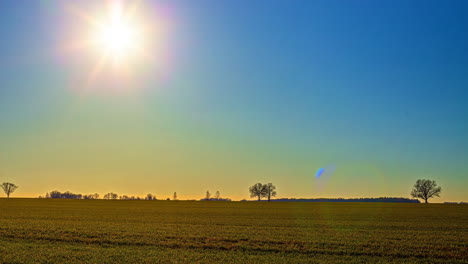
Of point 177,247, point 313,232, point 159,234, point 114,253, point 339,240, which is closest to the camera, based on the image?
point 114,253

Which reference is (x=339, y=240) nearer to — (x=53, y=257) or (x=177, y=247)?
(x=177, y=247)

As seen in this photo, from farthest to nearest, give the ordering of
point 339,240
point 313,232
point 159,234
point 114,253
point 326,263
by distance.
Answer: point 313,232 < point 159,234 < point 339,240 < point 114,253 < point 326,263

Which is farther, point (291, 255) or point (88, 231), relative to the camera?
point (88, 231)

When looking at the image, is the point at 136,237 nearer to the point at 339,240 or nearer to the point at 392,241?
the point at 339,240

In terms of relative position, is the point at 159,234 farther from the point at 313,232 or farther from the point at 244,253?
the point at 313,232

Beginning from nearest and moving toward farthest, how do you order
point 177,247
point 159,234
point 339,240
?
point 177,247, point 339,240, point 159,234

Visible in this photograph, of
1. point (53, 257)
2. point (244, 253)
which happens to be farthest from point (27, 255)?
point (244, 253)

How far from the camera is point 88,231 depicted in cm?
3200

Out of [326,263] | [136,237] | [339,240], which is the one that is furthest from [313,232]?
[136,237]

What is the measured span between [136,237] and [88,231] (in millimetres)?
5897

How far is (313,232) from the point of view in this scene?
33.3 m

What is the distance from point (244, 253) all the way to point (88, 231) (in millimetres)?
15613

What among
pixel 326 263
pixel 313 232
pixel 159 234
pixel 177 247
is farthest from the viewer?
pixel 313 232

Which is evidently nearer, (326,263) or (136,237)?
(326,263)
